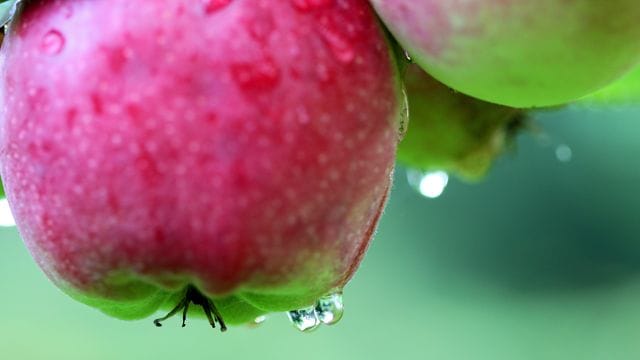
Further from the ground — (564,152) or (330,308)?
(330,308)

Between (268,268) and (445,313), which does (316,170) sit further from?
(445,313)

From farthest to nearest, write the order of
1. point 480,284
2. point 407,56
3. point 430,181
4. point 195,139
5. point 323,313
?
point 480,284, point 430,181, point 323,313, point 407,56, point 195,139

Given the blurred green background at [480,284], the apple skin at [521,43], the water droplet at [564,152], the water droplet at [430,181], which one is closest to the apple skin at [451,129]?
the water droplet at [430,181]

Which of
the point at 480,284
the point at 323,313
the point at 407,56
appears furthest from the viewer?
the point at 480,284

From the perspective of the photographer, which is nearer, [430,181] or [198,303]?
[198,303]

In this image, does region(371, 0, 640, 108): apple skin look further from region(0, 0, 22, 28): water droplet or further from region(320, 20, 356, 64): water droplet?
region(0, 0, 22, 28): water droplet

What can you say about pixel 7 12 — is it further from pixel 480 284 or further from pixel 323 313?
pixel 480 284

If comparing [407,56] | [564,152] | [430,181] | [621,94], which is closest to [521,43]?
[407,56]

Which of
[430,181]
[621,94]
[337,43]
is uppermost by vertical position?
[337,43]

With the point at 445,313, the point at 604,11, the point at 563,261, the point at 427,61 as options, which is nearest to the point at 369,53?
the point at 427,61
